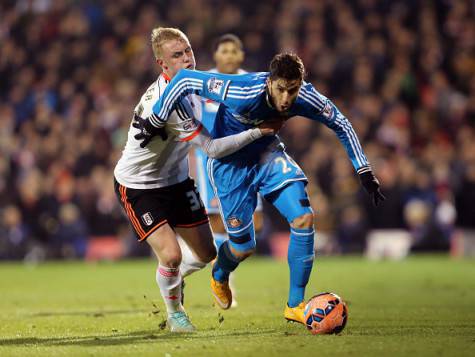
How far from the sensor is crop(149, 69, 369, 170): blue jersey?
306 inches

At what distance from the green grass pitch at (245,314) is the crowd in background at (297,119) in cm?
190

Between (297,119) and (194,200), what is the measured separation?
11789 mm

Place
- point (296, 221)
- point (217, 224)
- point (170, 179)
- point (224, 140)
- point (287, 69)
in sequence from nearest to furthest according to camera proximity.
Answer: point (287, 69)
point (296, 221)
point (224, 140)
point (170, 179)
point (217, 224)

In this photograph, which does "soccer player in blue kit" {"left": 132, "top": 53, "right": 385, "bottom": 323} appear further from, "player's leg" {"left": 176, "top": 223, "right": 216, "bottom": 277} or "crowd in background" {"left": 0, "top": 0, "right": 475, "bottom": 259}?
"crowd in background" {"left": 0, "top": 0, "right": 475, "bottom": 259}

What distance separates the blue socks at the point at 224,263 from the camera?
870 centimetres

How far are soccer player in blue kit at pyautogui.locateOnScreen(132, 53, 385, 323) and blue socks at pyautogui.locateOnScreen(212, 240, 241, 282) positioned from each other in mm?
167

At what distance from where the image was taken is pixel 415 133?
66.3ft

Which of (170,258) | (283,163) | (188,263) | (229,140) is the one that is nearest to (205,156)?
(188,263)

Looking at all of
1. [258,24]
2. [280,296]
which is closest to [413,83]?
[258,24]

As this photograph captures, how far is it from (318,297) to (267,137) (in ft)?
4.77

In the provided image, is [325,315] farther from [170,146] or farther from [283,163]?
[170,146]

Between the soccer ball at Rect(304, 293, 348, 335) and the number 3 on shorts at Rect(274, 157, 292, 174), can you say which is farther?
the number 3 on shorts at Rect(274, 157, 292, 174)

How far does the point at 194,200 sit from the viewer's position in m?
8.48

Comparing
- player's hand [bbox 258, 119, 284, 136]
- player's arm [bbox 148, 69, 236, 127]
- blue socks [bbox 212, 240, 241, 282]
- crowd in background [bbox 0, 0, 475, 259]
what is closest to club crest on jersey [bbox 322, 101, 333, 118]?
player's hand [bbox 258, 119, 284, 136]
